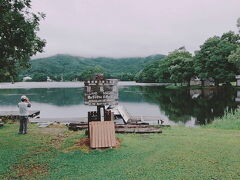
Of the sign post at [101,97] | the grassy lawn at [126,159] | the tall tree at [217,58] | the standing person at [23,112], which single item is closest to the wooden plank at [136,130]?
the grassy lawn at [126,159]

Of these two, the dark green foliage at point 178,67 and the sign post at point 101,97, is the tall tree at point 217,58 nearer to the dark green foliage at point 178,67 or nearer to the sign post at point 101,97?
the dark green foliage at point 178,67

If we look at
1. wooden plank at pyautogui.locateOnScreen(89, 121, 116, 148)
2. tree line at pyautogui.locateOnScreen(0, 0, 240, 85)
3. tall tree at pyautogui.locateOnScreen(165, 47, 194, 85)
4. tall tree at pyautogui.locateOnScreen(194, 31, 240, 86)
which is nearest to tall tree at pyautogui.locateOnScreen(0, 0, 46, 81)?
tree line at pyautogui.locateOnScreen(0, 0, 240, 85)

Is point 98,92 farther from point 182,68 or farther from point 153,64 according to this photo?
point 153,64

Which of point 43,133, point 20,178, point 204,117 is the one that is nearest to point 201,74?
point 204,117

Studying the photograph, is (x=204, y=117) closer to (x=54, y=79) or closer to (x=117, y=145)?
(x=117, y=145)

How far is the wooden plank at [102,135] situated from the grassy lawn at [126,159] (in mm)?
352

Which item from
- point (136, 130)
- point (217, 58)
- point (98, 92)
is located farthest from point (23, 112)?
point (217, 58)

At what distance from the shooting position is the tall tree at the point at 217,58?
60031 mm

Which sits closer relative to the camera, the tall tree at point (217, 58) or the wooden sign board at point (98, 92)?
the wooden sign board at point (98, 92)

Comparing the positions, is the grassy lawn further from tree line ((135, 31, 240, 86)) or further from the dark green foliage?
the dark green foliage

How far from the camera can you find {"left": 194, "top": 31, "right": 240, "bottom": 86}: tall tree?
197 ft

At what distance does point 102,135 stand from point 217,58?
53663mm

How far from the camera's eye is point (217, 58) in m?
59.9

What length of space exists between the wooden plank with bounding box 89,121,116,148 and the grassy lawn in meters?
0.35
